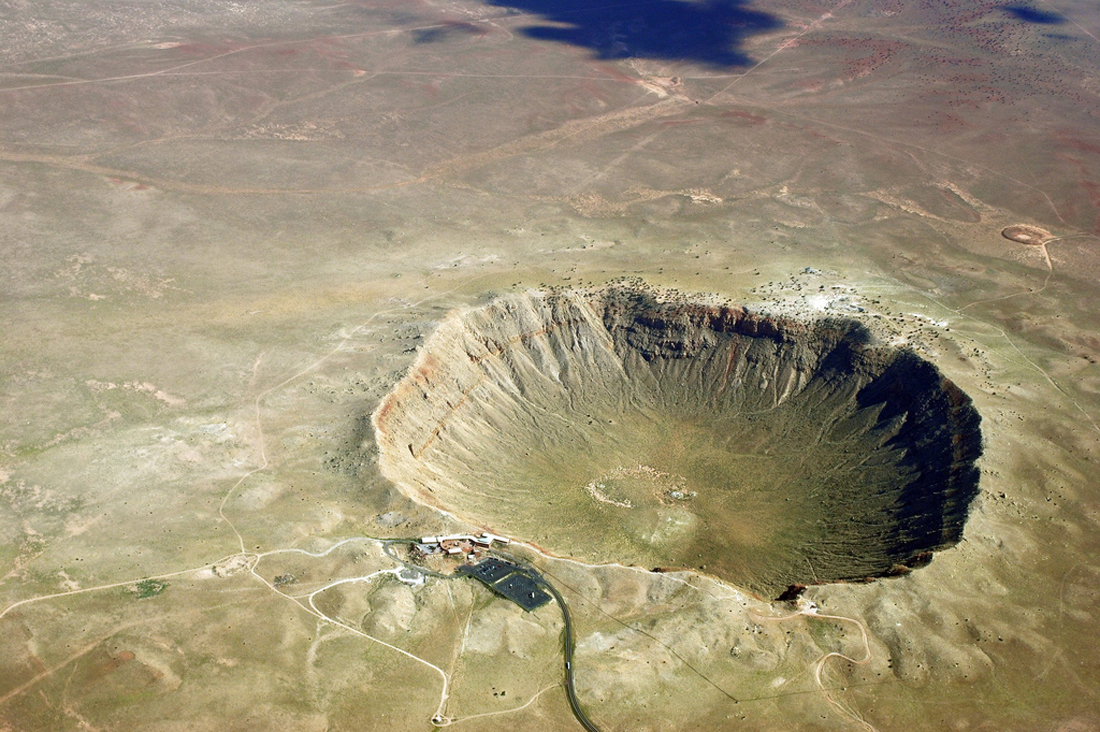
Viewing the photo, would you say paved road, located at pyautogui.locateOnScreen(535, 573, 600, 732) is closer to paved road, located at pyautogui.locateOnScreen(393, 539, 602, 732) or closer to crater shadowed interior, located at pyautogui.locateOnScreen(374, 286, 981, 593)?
paved road, located at pyautogui.locateOnScreen(393, 539, 602, 732)

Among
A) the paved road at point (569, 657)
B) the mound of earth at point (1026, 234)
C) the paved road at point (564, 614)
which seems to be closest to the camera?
the paved road at point (569, 657)

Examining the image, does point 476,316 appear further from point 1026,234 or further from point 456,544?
point 1026,234

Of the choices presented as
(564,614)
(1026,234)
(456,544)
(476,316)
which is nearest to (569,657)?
(564,614)

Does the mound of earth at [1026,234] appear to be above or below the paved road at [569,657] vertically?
above

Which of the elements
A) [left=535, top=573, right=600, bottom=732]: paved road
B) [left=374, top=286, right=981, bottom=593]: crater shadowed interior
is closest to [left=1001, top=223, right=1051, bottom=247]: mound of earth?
[left=374, top=286, right=981, bottom=593]: crater shadowed interior

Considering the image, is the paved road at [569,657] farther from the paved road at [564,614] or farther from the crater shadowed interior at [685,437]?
the crater shadowed interior at [685,437]

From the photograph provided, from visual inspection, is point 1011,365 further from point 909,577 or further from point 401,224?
point 401,224

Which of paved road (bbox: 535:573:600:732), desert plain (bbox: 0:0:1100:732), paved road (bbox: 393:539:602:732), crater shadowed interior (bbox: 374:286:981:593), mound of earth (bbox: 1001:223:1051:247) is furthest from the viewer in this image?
mound of earth (bbox: 1001:223:1051:247)

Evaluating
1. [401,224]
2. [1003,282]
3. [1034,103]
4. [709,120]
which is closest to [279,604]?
[401,224]

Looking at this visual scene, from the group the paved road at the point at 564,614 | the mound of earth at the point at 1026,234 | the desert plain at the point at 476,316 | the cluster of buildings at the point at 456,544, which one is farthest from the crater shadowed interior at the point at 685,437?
→ the mound of earth at the point at 1026,234
